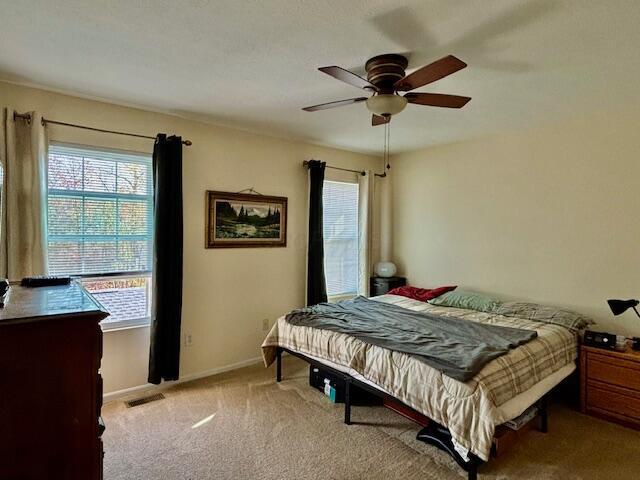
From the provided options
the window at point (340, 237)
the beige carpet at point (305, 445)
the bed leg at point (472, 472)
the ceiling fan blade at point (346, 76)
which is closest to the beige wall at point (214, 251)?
the window at point (340, 237)

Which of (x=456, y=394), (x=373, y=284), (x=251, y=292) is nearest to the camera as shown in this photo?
(x=456, y=394)

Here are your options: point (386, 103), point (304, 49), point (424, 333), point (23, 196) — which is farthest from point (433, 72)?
point (23, 196)

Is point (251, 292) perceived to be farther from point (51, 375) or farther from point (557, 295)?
point (557, 295)

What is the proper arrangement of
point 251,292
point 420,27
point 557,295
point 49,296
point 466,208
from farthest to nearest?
point 466,208
point 251,292
point 557,295
point 420,27
point 49,296

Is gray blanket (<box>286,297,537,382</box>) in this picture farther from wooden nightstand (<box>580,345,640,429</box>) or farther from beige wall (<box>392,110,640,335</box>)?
beige wall (<box>392,110,640,335</box>)

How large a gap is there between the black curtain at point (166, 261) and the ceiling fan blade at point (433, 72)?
6.97 feet

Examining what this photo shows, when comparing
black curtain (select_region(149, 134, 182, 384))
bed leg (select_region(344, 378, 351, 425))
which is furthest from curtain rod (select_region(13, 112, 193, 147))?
bed leg (select_region(344, 378, 351, 425))

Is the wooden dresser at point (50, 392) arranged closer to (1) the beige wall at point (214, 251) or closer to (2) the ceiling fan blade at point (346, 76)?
(2) the ceiling fan blade at point (346, 76)

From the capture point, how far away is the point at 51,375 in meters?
1.26

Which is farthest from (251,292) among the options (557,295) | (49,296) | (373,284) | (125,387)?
(557,295)

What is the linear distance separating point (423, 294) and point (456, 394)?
2.23 m

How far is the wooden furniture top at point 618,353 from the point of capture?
273 cm

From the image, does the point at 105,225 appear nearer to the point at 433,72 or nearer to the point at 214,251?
the point at 214,251

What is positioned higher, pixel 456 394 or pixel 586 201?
pixel 586 201
